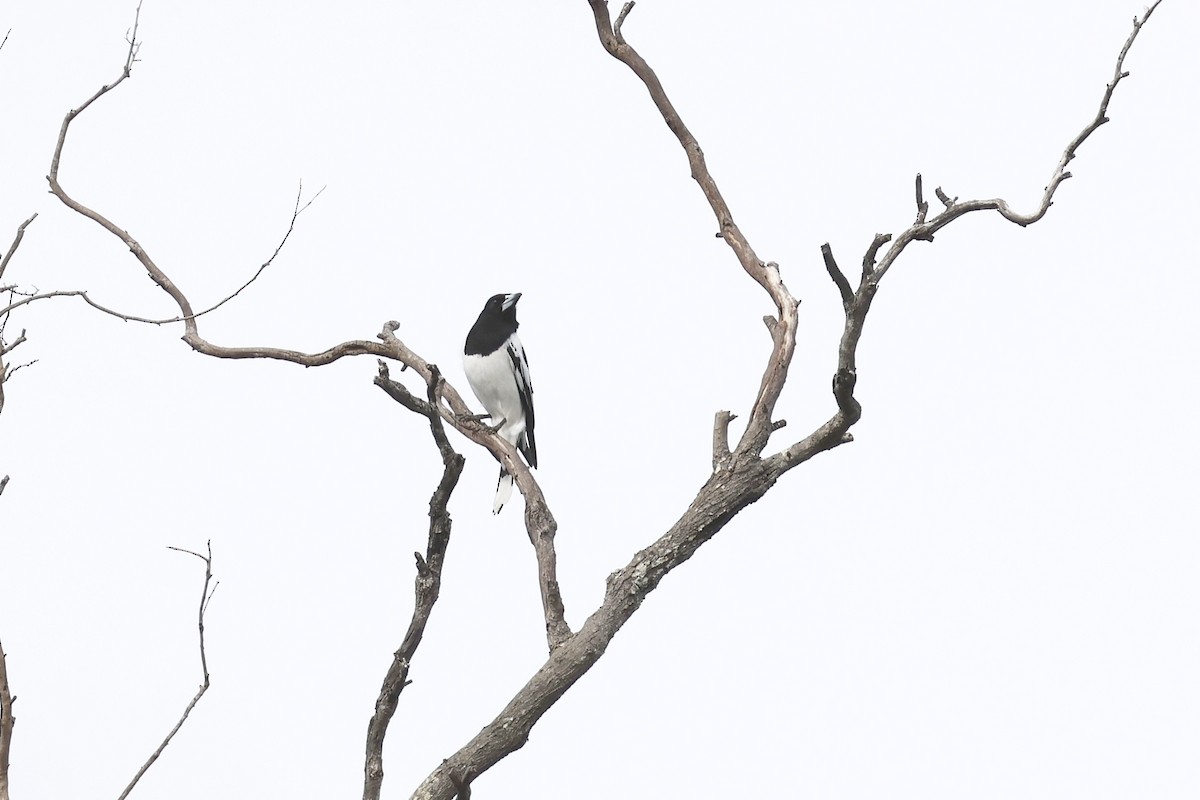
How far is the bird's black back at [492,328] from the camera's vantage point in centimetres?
495

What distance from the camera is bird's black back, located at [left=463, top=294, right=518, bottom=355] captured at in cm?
495

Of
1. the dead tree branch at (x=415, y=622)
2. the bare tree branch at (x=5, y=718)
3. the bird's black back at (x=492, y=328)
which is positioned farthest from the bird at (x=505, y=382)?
the bare tree branch at (x=5, y=718)

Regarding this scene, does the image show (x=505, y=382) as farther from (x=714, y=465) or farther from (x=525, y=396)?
(x=714, y=465)

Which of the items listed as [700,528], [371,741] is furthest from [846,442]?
[371,741]

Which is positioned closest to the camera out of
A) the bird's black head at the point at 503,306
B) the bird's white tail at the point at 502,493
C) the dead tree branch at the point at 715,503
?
the dead tree branch at the point at 715,503

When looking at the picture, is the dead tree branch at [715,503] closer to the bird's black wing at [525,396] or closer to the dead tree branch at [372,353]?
the dead tree branch at [372,353]

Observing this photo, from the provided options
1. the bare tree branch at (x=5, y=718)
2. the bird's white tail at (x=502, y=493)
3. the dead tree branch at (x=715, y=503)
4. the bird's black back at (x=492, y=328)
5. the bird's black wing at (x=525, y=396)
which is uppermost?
the bird's black back at (x=492, y=328)

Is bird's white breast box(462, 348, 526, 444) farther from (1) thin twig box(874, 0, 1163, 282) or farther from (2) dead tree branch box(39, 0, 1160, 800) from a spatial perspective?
(1) thin twig box(874, 0, 1163, 282)

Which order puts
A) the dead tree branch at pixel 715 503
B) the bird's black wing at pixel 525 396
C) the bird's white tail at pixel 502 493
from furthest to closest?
the bird's black wing at pixel 525 396
the bird's white tail at pixel 502 493
the dead tree branch at pixel 715 503

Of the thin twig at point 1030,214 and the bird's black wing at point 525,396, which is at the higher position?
the bird's black wing at point 525,396

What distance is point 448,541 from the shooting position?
10.8ft

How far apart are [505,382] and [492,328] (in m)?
0.27

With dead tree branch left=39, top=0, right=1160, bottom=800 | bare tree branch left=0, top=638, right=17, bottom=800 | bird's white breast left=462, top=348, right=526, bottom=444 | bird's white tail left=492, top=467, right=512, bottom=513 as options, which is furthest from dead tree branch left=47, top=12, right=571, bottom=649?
bare tree branch left=0, top=638, right=17, bottom=800

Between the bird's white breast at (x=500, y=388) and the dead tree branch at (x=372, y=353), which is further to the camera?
the bird's white breast at (x=500, y=388)
